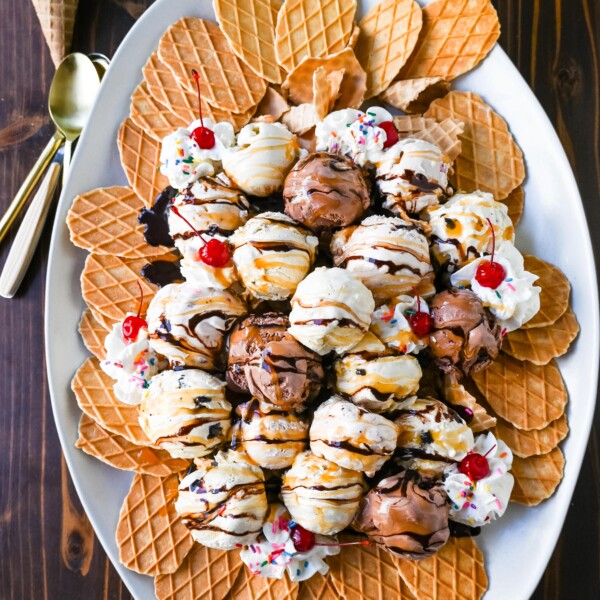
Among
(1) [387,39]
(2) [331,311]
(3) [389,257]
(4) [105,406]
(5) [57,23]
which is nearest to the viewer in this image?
(2) [331,311]

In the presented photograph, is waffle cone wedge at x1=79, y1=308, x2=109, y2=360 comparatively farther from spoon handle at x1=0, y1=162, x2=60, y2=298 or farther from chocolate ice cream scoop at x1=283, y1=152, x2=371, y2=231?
chocolate ice cream scoop at x1=283, y1=152, x2=371, y2=231

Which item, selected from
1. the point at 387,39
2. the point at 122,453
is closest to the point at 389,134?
the point at 387,39

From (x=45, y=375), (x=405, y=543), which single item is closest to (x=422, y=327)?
(x=405, y=543)

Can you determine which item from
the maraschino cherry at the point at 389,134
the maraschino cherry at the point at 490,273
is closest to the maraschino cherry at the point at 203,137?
the maraschino cherry at the point at 389,134

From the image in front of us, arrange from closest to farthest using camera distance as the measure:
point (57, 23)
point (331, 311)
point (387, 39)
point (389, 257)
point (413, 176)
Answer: point (331, 311)
point (389, 257)
point (413, 176)
point (387, 39)
point (57, 23)

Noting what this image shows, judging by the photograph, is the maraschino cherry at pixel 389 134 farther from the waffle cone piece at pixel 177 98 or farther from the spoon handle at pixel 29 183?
the spoon handle at pixel 29 183

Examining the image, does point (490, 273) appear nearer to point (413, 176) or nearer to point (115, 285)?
point (413, 176)
